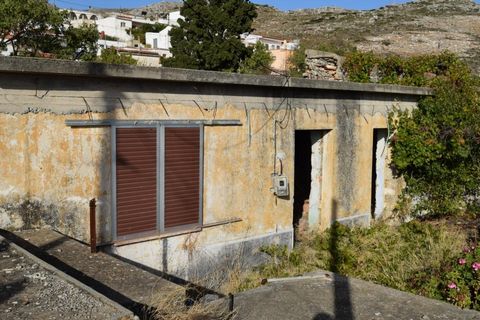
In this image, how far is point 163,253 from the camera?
704 cm

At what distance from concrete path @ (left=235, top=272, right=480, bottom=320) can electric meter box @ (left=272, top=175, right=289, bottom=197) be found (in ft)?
7.57

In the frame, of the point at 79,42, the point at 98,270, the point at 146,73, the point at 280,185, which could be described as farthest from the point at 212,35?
the point at 98,270

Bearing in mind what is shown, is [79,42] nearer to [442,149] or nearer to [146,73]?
[442,149]

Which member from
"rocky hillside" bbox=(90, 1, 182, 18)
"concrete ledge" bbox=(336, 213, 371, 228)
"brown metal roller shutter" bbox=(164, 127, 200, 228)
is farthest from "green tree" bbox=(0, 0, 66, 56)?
"rocky hillside" bbox=(90, 1, 182, 18)

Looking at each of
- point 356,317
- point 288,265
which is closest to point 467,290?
point 356,317

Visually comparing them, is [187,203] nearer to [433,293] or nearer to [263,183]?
[263,183]

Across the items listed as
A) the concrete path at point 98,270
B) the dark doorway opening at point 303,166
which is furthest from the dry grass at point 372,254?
the concrete path at point 98,270

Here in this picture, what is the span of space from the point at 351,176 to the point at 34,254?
6.62 meters

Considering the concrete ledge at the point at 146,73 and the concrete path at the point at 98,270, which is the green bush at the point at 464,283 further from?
the concrete ledge at the point at 146,73

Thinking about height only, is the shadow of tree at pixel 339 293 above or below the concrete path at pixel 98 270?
below

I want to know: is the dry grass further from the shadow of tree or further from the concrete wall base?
the concrete wall base

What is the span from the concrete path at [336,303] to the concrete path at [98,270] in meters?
1.09

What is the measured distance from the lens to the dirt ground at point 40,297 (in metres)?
3.46

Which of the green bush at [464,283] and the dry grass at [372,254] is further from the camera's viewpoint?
the dry grass at [372,254]
